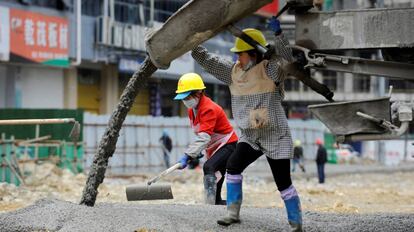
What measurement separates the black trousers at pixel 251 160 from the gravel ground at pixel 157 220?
1.55ft

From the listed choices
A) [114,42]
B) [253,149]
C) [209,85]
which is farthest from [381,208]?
[209,85]

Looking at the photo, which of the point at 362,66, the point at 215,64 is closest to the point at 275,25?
the point at 362,66

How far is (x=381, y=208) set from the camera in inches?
513

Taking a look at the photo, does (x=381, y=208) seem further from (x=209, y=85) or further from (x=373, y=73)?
(x=209, y=85)

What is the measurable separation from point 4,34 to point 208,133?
18.7 m

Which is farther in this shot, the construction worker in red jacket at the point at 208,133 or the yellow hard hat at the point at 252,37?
the construction worker in red jacket at the point at 208,133

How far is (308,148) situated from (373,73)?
35.3m

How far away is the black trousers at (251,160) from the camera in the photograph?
6.88 meters

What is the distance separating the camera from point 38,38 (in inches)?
1067

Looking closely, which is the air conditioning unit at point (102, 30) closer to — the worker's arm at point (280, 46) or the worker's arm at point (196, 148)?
the worker's arm at point (196, 148)

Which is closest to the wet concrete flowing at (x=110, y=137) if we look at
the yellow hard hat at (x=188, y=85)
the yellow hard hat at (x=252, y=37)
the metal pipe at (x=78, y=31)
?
the yellow hard hat at (x=188, y=85)

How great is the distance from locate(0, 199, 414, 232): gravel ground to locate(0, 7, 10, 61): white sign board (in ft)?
60.6

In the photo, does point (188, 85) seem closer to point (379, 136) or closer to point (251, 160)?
point (251, 160)

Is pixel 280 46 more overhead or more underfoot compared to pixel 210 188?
more overhead
